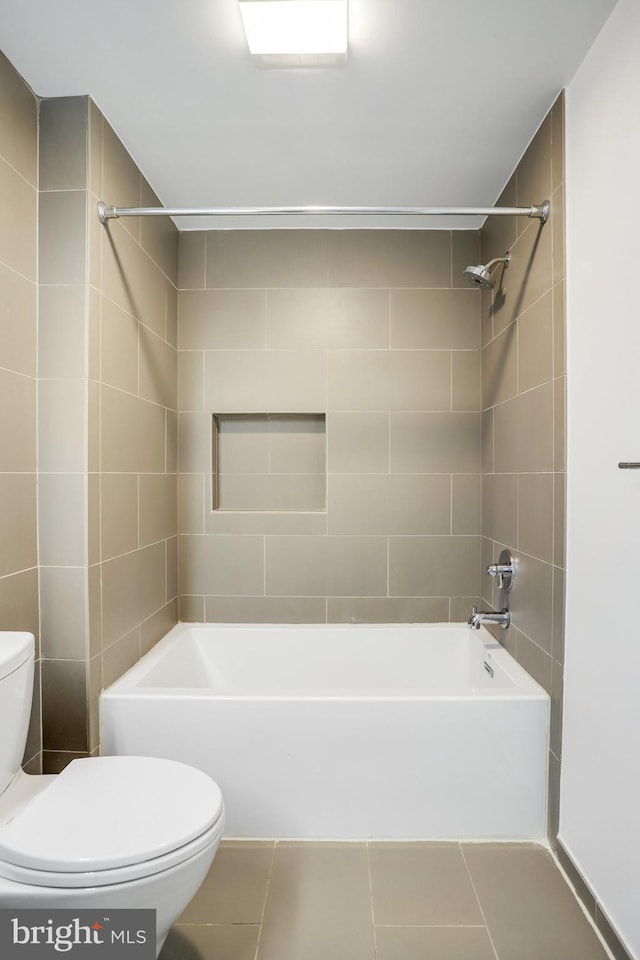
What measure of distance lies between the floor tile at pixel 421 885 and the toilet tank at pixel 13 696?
111 centimetres

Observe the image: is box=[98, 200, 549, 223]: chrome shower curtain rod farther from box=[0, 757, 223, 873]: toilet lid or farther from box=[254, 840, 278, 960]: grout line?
box=[254, 840, 278, 960]: grout line

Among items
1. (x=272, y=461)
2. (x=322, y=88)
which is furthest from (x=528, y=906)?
(x=322, y=88)

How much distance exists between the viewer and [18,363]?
165 cm

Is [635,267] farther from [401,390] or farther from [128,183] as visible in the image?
[128,183]

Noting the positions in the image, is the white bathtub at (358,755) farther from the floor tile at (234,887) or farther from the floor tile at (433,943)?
the floor tile at (433,943)

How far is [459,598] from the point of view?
266 centimetres

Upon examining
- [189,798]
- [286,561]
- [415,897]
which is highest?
[286,561]

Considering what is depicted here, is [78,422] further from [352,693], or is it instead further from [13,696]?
[352,693]

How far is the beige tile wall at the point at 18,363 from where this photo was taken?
1588 mm

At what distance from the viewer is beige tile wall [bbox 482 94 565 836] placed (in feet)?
5.80

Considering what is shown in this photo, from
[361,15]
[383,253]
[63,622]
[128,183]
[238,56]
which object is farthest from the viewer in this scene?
[383,253]

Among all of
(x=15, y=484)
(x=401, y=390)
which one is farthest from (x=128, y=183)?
(x=401, y=390)

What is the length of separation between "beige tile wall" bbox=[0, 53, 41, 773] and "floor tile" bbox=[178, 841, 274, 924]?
675 mm

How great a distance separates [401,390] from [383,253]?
68 cm
